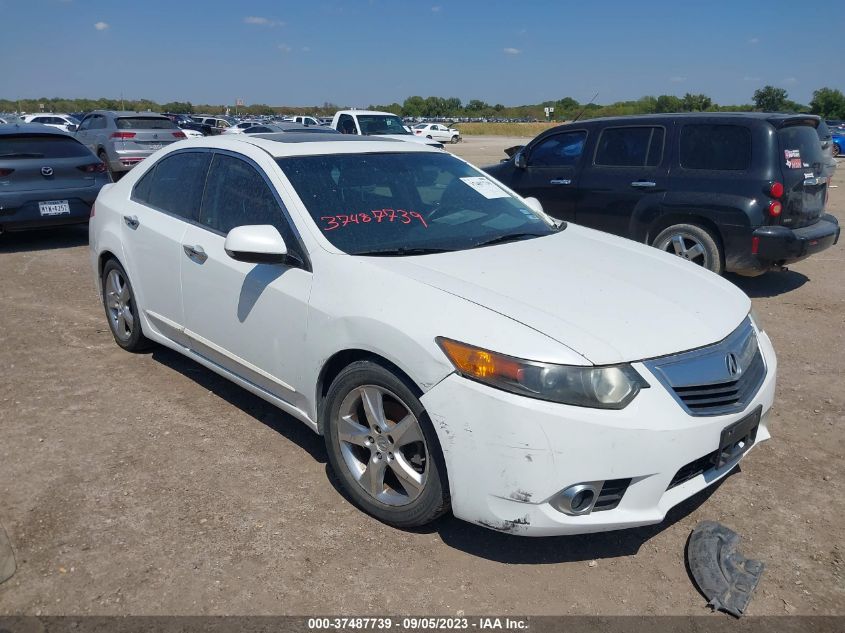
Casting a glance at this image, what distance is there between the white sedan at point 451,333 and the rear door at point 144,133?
43.3 feet

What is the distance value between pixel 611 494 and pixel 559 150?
645cm

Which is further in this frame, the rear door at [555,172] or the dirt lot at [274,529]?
the rear door at [555,172]

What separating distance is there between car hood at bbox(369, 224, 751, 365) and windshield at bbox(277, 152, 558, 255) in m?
0.18

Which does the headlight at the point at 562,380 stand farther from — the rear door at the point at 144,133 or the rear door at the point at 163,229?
the rear door at the point at 144,133

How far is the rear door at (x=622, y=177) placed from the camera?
25.4 feet

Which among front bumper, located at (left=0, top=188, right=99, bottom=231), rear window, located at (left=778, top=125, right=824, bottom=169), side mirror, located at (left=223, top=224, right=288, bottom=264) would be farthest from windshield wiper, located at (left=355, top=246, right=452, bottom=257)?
front bumper, located at (left=0, top=188, right=99, bottom=231)

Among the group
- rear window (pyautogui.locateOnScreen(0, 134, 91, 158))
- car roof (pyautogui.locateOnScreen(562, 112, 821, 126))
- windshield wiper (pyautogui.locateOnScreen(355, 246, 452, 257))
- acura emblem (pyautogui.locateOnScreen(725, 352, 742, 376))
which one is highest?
car roof (pyautogui.locateOnScreen(562, 112, 821, 126))

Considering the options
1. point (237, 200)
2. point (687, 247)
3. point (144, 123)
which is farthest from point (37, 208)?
point (144, 123)

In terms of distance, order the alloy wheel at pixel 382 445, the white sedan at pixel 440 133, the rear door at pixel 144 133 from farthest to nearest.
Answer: the white sedan at pixel 440 133
the rear door at pixel 144 133
the alloy wheel at pixel 382 445

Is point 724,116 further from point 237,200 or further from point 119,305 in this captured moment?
point 119,305

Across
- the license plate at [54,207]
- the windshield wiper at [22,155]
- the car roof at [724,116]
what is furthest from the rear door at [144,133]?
the car roof at [724,116]

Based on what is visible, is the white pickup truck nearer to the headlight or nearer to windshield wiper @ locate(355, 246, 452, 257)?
windshield wiper @ locate(355, 246, 452, 257)

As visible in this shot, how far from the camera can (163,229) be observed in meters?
4.58

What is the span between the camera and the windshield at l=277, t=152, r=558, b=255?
366 cm
